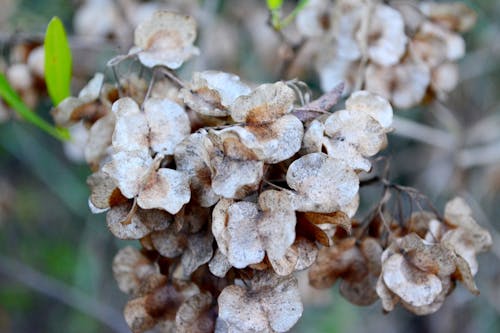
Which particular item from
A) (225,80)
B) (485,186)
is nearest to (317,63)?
(225,80)

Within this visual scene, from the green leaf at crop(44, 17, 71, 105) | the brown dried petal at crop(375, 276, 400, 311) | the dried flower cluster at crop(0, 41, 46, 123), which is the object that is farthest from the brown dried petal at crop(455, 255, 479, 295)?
the dried flower cluster at crop(0, 41, 46, 123)

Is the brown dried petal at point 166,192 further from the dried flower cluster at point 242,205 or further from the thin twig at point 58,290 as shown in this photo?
the thin twig at point 58,290

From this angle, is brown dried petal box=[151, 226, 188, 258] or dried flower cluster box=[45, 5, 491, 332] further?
brown dried petal box=[151, 226, 188, 258]

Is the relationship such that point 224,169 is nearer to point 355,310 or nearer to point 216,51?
point 216,51

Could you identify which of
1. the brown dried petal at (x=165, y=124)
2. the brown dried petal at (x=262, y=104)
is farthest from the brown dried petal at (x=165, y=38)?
the brown dried petal at (x=262, y=104)

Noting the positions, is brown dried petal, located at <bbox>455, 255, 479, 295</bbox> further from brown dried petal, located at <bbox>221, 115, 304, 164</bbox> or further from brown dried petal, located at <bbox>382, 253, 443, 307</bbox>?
brown dried petal, located at <bbox>221, 115, 304, 164</bbox>

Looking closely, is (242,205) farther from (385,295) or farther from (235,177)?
(385,295)
